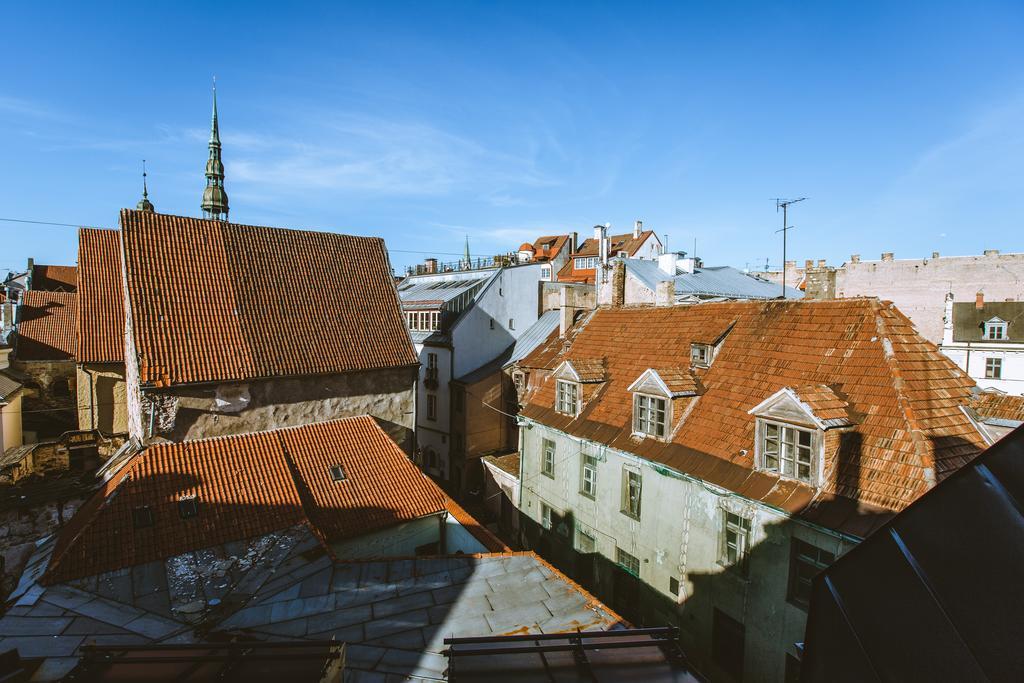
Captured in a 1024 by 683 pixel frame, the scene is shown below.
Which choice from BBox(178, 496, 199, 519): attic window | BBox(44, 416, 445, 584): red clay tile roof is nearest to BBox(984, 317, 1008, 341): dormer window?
BBox(44, 416, 445, 584): red clay tile roof

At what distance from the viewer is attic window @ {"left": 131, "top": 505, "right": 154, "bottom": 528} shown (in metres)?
10.9

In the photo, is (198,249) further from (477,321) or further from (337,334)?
(477,321)

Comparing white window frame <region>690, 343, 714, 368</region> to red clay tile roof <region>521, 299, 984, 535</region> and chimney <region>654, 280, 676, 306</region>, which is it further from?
chimney <region>654, 280, 676, 306</region>

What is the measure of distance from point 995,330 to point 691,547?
1415 inches

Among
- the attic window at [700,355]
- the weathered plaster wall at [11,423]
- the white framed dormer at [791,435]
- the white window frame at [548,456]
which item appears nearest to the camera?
the white framed dormer at [791,435]

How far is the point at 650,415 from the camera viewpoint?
44.4 feet

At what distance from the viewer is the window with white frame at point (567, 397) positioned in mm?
16375

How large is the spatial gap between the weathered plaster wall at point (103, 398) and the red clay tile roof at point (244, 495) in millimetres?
10156

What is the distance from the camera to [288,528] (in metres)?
11.5

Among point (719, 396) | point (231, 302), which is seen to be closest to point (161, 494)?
point (231, 302)

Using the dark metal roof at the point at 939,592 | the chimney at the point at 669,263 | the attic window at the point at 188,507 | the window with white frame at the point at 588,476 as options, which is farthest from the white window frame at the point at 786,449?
the chimney at the point at 669,263

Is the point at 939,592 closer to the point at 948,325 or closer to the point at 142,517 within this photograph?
the point at 142,517

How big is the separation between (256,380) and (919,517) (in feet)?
54.3

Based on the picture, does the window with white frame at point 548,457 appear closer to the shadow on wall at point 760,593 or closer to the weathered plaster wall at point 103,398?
the shadow on wall at point 760,593
